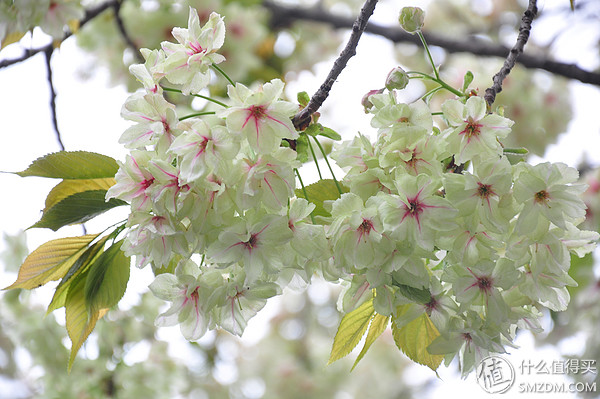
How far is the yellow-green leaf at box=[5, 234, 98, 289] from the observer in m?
0.96

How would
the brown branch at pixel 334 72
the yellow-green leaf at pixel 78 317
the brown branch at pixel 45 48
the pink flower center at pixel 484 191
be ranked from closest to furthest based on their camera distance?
the pink flower center at pixel 484 191 < the brown branch at pixel 334 72 < the yellow-green leaf at pixel 78 317 < the brown branch at pixel 45 48

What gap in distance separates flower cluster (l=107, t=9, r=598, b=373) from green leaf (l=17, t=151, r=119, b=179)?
0.14 metres

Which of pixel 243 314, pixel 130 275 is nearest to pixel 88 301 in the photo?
pixel 130 275

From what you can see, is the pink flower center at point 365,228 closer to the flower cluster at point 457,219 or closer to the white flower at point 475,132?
the flower cluster at point 457,219

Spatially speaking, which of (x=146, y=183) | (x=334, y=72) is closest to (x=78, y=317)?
(x=146, y=183)

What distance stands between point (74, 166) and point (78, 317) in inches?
9.3

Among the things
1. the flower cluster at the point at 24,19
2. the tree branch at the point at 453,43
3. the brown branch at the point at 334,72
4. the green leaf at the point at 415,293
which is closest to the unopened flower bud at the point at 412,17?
the brown branch at the point at 334,72

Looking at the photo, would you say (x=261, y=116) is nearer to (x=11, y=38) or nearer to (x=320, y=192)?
(x=320, y=192)

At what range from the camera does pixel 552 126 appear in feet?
8.11

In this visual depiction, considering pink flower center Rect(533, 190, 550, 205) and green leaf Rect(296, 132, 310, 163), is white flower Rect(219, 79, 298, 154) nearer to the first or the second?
green leaf Rect(296, 132, 310, 163)

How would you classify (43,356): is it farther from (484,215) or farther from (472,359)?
(484,215)

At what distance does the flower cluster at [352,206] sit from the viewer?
0.71 metres

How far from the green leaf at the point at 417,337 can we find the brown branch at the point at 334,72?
35 centimetres

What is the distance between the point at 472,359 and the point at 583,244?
22 centimetres
